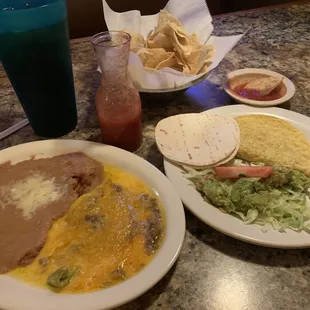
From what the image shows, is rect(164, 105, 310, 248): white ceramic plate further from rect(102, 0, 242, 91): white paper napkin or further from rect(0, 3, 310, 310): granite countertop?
rect(102, 0, 242, 91): white paper napkin

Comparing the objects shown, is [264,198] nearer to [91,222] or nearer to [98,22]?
[91,222]

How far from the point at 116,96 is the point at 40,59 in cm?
27

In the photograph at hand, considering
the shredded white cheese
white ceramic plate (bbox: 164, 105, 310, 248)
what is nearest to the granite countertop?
white ceramic plate (bbox: 164, 105, 310, 248)

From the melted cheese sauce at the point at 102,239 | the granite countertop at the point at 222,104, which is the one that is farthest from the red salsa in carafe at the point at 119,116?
the melted cheese sauce at the point at 102,239

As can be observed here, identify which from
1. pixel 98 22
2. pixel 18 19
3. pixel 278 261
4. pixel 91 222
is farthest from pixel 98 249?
pixel 98 22

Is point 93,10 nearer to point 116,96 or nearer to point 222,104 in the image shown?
point 222,104

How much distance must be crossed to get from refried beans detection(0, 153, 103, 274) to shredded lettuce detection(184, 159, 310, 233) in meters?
0.32

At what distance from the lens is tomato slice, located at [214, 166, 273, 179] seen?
1104 mm

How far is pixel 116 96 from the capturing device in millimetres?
1235

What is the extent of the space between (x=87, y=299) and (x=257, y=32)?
6.15 ft

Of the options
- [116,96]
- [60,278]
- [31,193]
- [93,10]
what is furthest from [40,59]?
[93,10]

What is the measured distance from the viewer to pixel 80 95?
1.67 meters

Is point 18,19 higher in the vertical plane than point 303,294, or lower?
higher

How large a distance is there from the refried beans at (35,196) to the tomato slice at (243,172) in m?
0.36
